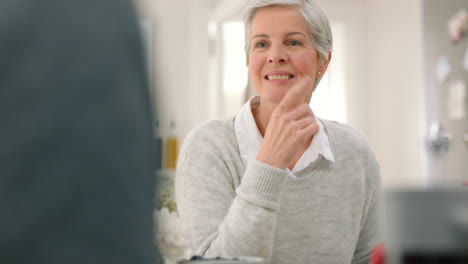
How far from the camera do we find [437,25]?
259 cm

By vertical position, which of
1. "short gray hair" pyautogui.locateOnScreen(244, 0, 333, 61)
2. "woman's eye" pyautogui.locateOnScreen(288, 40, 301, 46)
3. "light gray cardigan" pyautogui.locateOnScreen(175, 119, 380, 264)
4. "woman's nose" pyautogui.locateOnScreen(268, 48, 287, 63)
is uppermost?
"short gray hair" pyautogui.locateOnScreen(244, 0, 333, 61)

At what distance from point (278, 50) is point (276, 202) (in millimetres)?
417

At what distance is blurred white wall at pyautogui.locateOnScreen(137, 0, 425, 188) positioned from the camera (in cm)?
289

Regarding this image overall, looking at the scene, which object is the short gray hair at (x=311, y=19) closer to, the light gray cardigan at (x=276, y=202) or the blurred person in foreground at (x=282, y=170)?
the blurred person in foreground at (x=282, y=170)

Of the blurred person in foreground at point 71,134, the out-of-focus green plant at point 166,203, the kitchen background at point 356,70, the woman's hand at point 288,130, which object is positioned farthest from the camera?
the kitchen background at point 356,70

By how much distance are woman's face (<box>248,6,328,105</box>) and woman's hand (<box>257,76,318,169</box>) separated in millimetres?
74

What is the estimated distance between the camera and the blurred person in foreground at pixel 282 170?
97 cm

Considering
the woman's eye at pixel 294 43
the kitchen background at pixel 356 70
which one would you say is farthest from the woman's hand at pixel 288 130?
the kitchen background at pixel 356 70

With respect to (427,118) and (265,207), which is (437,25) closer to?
(427,118)

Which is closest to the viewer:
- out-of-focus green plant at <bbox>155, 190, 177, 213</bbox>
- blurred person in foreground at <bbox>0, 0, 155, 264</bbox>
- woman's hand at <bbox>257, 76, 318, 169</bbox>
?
blurred person in foreground at <bbox>0, 0, 155, 264</bbox>

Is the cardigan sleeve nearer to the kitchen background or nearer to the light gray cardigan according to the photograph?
the light gray cardigan

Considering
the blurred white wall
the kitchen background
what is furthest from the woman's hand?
the blurred white wall

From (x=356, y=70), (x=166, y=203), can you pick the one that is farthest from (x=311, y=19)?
(x=356, y=70)

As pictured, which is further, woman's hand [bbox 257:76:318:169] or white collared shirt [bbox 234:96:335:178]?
white collared shirt [bbox 234:96:335:178]
